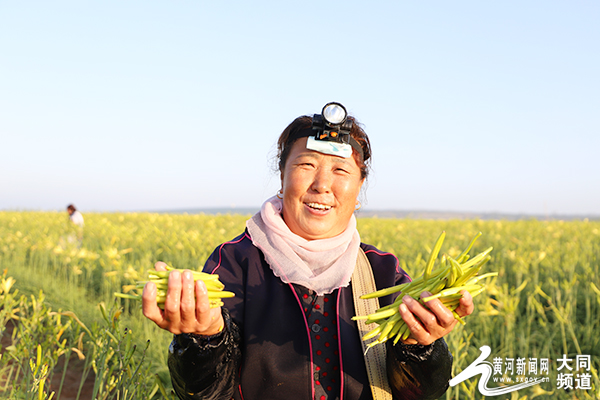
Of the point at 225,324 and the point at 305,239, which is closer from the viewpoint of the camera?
the point at 225,324

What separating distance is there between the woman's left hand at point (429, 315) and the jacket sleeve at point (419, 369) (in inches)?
6.8

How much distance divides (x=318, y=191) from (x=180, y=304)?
0.67 m

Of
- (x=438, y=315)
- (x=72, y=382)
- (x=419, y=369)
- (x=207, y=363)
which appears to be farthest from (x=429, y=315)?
(x=72, y=382)

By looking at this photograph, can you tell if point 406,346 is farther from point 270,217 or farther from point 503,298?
point 503,298

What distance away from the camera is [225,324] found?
4.48ft

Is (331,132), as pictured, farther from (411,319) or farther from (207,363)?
(207,363)

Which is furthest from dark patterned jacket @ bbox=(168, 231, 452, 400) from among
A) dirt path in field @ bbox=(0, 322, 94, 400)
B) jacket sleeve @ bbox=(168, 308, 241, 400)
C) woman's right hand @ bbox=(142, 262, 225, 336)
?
dirt path in field @ bbox=(0, 322, 94, 400)

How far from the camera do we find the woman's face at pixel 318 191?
158 centimetres

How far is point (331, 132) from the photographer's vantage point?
1.62 m

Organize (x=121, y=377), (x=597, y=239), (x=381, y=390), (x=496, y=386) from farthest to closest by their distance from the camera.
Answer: (x=597, y=239), (x=496, y=386), (x=121, y=377), (x=381, y=390)

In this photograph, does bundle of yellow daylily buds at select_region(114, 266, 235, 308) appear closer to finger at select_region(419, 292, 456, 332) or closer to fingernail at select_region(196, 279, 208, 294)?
fingernail at select_region(196, 279, 208, 294)

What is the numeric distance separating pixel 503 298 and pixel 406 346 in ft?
5.69

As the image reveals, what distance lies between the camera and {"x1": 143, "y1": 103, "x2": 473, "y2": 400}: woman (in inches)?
53.1

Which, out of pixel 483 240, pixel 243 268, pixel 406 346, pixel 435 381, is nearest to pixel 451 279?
pixel 406 346
